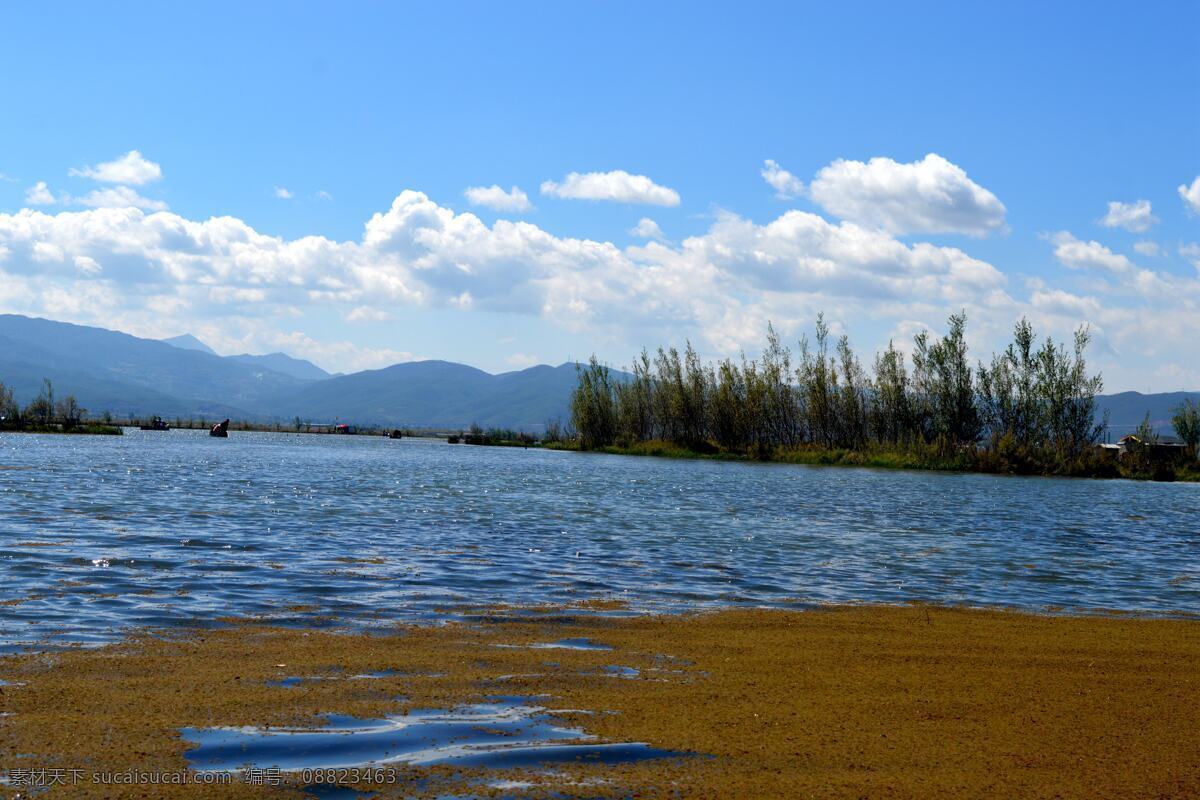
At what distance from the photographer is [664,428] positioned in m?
108

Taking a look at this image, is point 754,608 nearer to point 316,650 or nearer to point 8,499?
point 316,650

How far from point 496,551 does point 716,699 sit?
10868 mm

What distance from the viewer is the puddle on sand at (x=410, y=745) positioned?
243 inches

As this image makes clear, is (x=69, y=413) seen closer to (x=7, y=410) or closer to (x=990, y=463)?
(x=7, y=410)

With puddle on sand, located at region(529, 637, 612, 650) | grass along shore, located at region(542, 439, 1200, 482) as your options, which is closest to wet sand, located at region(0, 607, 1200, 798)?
puddle on sand, located at region(529, 637, 612, 650)

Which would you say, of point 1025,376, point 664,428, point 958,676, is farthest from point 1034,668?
point 664,428

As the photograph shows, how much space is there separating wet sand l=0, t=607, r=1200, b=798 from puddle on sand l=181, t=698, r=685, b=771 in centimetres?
18

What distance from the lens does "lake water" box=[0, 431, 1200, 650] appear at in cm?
1251

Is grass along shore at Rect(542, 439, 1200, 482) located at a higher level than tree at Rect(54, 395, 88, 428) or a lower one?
lower

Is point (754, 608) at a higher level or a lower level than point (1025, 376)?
lower

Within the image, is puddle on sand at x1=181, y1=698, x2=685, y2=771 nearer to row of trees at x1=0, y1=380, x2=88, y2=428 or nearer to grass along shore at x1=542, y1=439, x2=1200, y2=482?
grass along shore at x1=542, y1=439, x2=1200, y2=482

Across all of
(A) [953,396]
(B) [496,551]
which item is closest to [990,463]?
(A) [953,396]

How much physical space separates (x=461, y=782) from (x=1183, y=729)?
543 cm

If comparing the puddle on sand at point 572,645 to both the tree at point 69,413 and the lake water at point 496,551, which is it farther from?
the tree at point 69,413
